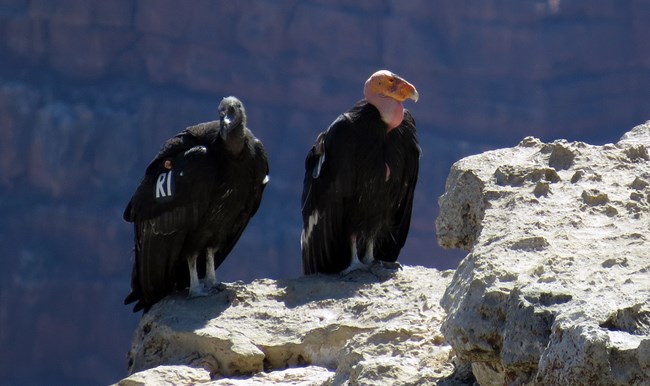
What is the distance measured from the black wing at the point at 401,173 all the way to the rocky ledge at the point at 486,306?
2.48 feet

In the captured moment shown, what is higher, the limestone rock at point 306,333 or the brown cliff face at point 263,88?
the brown cliff face at point 263,88

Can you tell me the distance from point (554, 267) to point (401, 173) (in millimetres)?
4235

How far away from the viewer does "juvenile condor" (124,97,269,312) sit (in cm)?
731

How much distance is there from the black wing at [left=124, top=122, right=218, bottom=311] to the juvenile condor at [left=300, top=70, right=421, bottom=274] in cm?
85

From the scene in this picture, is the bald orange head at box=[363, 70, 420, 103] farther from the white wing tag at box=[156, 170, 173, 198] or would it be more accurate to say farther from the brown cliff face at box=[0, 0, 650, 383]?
the brown cliff face at box=[0, 0, 650, 383]

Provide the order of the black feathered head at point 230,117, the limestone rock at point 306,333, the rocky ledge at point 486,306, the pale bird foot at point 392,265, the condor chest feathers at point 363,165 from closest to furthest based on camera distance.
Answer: the rocky ledge at point 486,306
the limestone rock at point 306,333
the black feathered head at point 230,117
the pale bird foot at point 392,265
the condor chest feathers at point 363,165

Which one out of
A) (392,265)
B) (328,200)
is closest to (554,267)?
(392,265)

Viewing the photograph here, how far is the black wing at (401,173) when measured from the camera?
8000 millimetres

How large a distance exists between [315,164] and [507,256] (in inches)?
161

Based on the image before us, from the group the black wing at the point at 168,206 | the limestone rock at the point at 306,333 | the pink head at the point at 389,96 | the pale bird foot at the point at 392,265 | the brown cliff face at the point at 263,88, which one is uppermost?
the brown cliff face at the point at 263,88

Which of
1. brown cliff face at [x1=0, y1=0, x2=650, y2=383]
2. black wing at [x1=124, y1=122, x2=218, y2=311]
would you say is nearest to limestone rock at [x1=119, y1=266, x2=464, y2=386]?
black wing at [x1=124, y1=122, x2=218, y2=311]

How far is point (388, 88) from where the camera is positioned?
804cm

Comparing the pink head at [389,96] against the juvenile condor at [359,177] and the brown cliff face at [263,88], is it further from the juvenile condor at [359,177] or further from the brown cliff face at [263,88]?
the brown cliff face at [263,88]

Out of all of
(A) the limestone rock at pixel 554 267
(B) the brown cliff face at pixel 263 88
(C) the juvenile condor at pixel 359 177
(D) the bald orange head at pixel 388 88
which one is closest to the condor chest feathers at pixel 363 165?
(C) the juvenile condor at pixel 359 177
